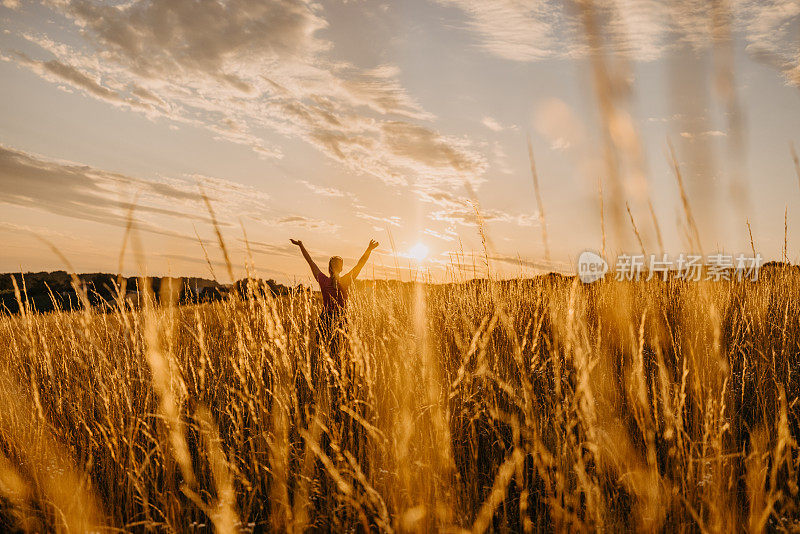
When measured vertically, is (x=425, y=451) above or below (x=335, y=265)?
below

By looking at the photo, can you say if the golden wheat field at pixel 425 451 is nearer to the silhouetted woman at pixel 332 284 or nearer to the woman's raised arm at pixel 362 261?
the silhouetted woman at pixel 332 284

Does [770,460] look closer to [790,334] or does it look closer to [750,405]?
[750,405]

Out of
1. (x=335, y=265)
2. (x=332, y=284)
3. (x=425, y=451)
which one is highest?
(x=335, y=265)

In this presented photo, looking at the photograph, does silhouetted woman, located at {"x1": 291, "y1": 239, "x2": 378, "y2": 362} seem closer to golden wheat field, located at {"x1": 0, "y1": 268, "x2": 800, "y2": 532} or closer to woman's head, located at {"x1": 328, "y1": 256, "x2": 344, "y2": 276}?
woman's head, located at {"x1": 328, "y1": 256, "x2": 344, "y2": 276}

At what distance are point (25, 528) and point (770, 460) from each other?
3146 millimetres

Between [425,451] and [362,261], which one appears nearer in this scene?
[425,451]

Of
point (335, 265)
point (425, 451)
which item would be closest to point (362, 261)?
point (335, 265)

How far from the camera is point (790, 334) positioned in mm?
3205

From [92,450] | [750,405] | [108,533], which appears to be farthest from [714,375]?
[92,450]

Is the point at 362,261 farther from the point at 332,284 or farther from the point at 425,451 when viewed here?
the point at 425,451

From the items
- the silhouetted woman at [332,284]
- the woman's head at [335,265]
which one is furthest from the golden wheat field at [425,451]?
the woman's head at [335,265]

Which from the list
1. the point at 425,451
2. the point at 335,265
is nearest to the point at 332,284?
the point at 335,265

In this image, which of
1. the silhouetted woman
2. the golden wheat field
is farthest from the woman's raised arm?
the golden wheat field

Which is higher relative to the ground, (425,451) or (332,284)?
(332,284)
